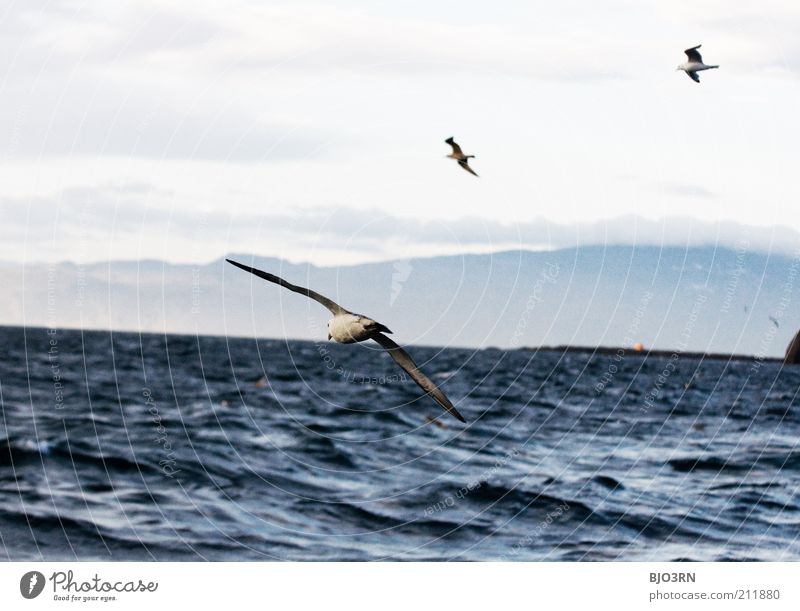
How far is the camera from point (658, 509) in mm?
29344

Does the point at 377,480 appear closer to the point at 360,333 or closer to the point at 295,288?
the point at 360,333

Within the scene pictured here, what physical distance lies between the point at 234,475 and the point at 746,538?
1394 cm

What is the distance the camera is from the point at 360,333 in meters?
14.5

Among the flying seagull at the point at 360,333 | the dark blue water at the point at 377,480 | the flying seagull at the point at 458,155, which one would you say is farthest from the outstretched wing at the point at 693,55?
the flying seagull at the point at 360,333

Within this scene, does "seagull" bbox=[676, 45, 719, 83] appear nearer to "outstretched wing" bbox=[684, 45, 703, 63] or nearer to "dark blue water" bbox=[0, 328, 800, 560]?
"outstretched wing" bbox=[684, 45, 703, 63]

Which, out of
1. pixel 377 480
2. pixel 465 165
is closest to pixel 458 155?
pixel 465 165
